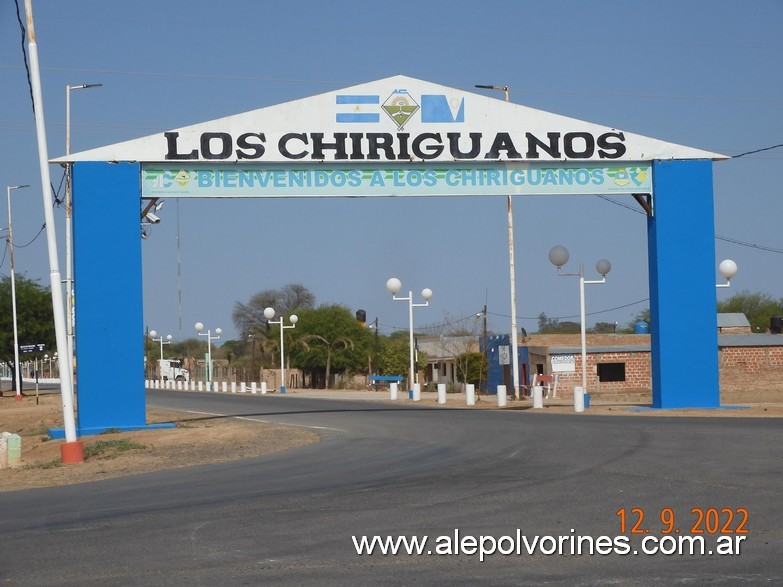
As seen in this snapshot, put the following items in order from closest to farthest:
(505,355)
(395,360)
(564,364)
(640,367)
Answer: (505,355), (564,364), (640,367), (395,360)

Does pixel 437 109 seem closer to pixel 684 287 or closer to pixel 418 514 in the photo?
pixel 684 287

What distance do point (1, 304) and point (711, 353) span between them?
49421 mm

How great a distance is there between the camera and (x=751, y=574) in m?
7.47

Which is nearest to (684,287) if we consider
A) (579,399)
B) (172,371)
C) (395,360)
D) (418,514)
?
(579,399)

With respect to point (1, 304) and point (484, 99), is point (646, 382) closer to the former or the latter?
point (484, 99)

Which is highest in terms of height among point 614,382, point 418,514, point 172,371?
point 418,514

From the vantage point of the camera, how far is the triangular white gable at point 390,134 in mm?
24500

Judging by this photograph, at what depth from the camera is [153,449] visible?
19812mm

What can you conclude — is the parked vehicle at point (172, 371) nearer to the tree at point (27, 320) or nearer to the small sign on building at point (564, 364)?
the tree at point (27, 320)

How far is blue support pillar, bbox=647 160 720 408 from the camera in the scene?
2562 cm

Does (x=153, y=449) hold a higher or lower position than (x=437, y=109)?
lower

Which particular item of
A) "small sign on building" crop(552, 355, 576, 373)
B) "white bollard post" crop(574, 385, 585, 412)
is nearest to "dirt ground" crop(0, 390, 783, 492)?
"white bollard post" crop(574, 385, 585, 412)

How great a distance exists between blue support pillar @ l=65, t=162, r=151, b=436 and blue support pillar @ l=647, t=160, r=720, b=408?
39.4ft

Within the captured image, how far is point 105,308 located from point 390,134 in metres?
7.49
